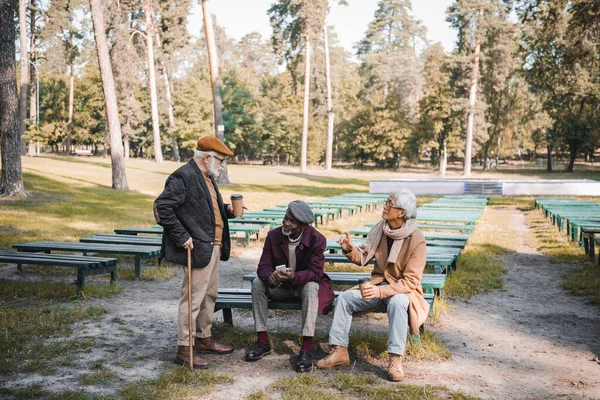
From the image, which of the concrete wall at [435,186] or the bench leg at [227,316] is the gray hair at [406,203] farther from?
the concrete wall at [435,186]

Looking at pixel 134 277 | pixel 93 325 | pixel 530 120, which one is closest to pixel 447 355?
pixel 93 325

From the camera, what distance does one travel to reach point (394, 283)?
16.0 ft

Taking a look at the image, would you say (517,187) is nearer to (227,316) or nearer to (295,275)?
(227,316)

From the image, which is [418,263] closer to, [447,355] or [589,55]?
[447,355]

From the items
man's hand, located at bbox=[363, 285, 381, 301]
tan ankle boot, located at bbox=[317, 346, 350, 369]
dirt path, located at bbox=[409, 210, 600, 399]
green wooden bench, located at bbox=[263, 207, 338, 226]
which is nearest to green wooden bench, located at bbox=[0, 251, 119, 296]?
tan ankle boot, located at bbox=[317, 346, 350, 369]

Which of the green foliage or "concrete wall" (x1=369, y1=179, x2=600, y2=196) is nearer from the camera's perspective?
"concrete wall" (x1=369, y1=179, x2=600, y2=196)

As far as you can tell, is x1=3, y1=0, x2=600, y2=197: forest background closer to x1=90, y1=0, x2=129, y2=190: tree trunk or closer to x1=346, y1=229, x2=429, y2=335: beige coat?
x1=90, y1=0, x2=129, y2=190: tree trunk

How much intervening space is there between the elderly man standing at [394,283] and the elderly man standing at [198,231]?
1.05 m

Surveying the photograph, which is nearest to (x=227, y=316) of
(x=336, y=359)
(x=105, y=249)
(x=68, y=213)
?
(x=336, y=359)

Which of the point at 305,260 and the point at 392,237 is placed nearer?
the point at 392,237

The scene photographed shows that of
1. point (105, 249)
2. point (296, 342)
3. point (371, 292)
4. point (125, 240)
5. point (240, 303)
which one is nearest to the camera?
point (371, 292)

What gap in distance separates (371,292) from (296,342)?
46.9 inches

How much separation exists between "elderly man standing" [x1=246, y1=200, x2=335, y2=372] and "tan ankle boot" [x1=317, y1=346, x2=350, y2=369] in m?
0.15

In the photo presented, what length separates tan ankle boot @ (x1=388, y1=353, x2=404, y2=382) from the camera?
4.53 meters
